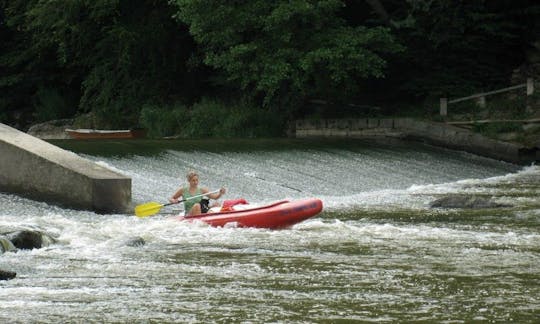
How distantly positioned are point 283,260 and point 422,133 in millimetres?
19541

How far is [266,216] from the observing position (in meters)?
14.9

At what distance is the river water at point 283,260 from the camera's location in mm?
9445

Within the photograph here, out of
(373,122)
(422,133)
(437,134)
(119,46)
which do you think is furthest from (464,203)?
(119,46)

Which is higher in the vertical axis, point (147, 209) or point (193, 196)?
point (193, 196)

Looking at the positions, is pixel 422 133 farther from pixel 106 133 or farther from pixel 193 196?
pixel 193 196

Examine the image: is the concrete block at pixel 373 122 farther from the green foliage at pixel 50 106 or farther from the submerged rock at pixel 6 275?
the submerged rock at pixel 6 275

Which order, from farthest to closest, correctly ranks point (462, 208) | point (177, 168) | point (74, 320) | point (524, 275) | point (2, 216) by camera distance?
point (177, 168) → point (462, 208) → point (2, 216) → point (524, 275) → point (74, 320)

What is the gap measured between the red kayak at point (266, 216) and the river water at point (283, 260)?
7.1 inches

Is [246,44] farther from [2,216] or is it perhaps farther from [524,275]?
[524,275]

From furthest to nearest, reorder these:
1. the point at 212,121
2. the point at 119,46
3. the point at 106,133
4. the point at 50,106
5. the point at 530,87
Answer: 1. the point at 50,106
2. the point at 119,46
3. the point at 106,133
4. the point at 212,121
5. the point at 530,87

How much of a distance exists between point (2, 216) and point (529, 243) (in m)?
7.13

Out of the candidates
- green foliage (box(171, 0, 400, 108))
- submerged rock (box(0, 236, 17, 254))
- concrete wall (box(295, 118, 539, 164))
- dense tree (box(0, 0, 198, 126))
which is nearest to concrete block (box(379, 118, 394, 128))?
concrete wall (box(295, 118, 539, 164))

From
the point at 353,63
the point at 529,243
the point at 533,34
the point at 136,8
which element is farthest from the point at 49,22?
the point at 529,243

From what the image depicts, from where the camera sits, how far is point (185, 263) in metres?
12.0
